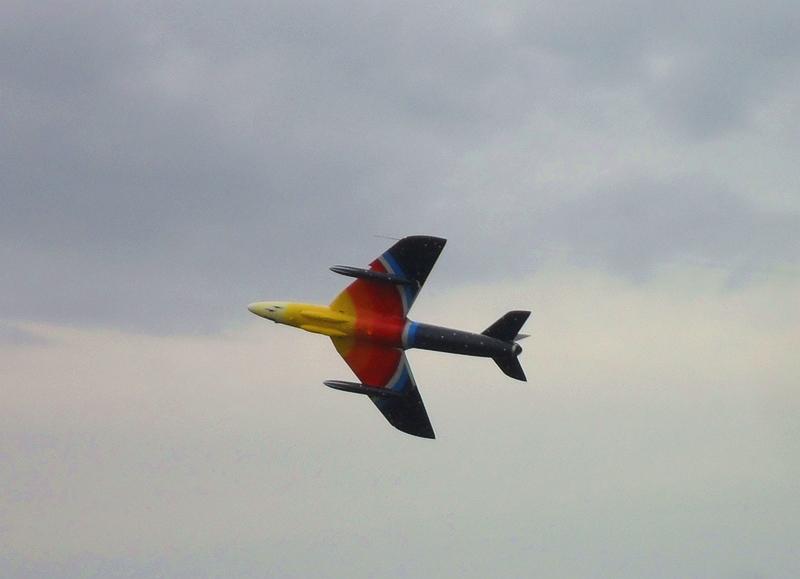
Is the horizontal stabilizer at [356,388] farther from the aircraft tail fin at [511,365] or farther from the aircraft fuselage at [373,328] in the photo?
the aircraft tail fin at [511,365]

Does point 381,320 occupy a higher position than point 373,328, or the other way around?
point 381,320

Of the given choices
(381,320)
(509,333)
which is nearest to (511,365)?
(509,333)

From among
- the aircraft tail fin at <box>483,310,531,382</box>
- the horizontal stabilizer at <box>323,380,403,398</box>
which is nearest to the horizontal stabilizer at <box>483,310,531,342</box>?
the aircraft tail fin at <box>483,310,531,382</box>

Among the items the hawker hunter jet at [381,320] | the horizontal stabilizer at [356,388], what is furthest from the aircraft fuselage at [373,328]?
the horizontal stabilizer at [356,388]

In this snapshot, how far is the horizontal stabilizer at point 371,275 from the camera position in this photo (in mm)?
109188

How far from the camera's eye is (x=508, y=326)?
351 ft

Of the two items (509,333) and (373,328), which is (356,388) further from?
(509,333)

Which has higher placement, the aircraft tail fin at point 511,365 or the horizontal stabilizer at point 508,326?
the horizontal stabilizer at point 508,326

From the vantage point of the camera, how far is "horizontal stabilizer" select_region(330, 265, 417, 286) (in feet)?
358

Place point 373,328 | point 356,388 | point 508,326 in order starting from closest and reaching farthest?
point 508,326
point 373,328
point 356,388

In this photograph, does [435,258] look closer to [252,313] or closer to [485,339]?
[485,339]

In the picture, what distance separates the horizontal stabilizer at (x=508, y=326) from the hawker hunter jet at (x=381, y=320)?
0.36 ft

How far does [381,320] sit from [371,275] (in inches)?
149

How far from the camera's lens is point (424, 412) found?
11419 cm
